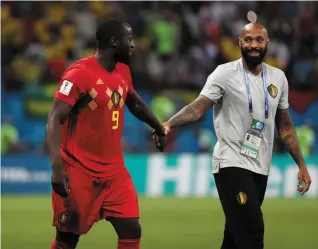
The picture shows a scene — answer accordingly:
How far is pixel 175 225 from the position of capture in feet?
43.2

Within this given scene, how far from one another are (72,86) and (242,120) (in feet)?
5.03

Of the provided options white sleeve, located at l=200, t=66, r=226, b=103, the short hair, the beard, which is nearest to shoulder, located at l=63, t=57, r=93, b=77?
the short hair

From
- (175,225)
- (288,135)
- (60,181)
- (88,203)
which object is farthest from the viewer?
(175,225)

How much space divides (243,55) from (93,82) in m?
1.38

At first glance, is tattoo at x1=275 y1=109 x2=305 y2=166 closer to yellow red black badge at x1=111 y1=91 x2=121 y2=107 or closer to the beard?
the beard

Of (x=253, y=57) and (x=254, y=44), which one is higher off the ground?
(x=254, y=44)

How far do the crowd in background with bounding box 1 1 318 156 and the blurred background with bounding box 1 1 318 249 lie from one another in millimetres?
25

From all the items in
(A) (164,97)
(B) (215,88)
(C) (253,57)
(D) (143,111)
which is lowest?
(D) (143,111)

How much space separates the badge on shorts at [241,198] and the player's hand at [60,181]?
1.45m

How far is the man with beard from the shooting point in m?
7.35

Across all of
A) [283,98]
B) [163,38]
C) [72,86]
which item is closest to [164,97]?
[163,38]

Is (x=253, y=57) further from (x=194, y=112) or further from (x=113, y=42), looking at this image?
(x=113, y=42)

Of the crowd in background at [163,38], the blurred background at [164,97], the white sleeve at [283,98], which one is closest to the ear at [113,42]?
the white sleeve at [283,98]

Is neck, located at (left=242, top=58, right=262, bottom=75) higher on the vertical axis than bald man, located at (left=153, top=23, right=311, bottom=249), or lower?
higher
